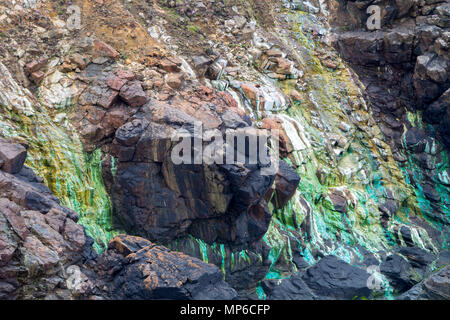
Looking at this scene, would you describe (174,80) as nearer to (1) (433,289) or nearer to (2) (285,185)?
(2) (285,185)

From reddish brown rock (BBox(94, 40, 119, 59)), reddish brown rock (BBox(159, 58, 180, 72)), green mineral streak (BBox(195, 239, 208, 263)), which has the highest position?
reddish brown rock (BBox(94, 40, 119, 59))

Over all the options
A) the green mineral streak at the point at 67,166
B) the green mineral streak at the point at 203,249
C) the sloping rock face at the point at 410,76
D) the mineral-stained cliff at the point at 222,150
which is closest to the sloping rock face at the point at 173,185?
the mineral-stained cliff at the point at 222,150

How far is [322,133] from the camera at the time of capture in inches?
632

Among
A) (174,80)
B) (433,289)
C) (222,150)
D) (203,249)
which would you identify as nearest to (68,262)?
(203,249)

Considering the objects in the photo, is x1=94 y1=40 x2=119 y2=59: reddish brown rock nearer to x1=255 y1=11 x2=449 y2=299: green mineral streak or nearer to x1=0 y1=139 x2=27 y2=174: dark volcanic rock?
x1=0 y1=139 x2=27 y2=174: dark volcanic rock

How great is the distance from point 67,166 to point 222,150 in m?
4.32

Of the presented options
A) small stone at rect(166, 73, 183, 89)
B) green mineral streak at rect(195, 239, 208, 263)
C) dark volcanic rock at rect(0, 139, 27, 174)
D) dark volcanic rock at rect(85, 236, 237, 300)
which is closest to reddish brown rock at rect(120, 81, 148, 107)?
small stone at rect(166, 73, 183, 89)

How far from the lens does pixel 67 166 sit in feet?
38.1

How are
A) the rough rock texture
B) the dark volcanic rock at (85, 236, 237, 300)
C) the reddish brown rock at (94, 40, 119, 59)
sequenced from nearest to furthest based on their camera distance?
the dark volcanic rock at (85, 236, 237, 300) → the rough rock texture → the reddish brown rock at (94, 40, 119, 59)

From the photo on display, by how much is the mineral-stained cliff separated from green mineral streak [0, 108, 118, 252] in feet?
0.14

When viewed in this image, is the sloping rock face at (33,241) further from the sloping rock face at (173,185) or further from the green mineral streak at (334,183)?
the green mineral streak at (334,183)

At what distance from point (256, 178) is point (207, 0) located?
9120mm

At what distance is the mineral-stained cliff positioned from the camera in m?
9.32

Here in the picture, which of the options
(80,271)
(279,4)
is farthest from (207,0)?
(80,271)
